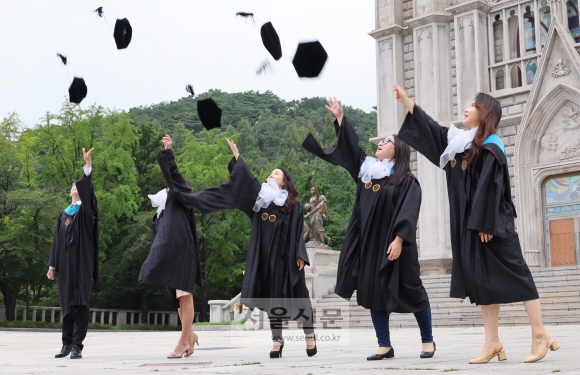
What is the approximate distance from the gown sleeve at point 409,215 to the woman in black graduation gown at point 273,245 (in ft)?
3.97

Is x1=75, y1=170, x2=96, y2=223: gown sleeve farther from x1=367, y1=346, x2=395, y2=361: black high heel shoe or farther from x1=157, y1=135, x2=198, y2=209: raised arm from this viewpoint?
x1=367, y1=346, x2=395, y2=361: black high heel shoe

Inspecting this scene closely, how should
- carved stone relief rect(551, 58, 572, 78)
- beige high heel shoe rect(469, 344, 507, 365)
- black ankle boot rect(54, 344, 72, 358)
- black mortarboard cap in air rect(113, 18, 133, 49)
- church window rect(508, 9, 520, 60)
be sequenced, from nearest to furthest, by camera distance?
beige high heel shoe rect(469, 344, 507, 365), black mortarboard cap in air rect(113, 18, 133, 49), black ankle boot rect(54, 344, 72, 358), carved stone relief rect(551, 58, 572, 78), church window rect(508, 9, 520, 60)

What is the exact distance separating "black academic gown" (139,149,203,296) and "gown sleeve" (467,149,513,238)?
3.19 m

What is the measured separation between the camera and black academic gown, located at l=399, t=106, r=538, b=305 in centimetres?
564

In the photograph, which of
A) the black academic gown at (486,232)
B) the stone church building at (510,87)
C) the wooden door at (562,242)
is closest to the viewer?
the black academic gown at (486,232)

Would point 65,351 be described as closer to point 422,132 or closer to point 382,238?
point 382,238

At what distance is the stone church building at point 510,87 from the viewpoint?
22.2m

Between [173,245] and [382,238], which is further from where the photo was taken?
[173,245]

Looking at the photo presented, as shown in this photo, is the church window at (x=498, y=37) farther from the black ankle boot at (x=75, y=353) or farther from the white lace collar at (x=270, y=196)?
the black ankle boot at (x=75, y=353)

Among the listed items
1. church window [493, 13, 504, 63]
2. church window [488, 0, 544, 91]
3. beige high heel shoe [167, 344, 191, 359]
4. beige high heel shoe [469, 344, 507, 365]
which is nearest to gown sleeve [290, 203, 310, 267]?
beige high heel shoe [167, 344, 191, 359]

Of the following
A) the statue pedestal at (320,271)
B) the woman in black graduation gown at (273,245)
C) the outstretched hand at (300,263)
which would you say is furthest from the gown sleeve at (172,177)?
the statue pedestal at (320,271)

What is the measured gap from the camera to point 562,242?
2209 centimetres

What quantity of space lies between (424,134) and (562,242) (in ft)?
57.1

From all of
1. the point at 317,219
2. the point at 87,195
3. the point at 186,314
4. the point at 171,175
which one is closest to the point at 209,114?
the point at 171,175
